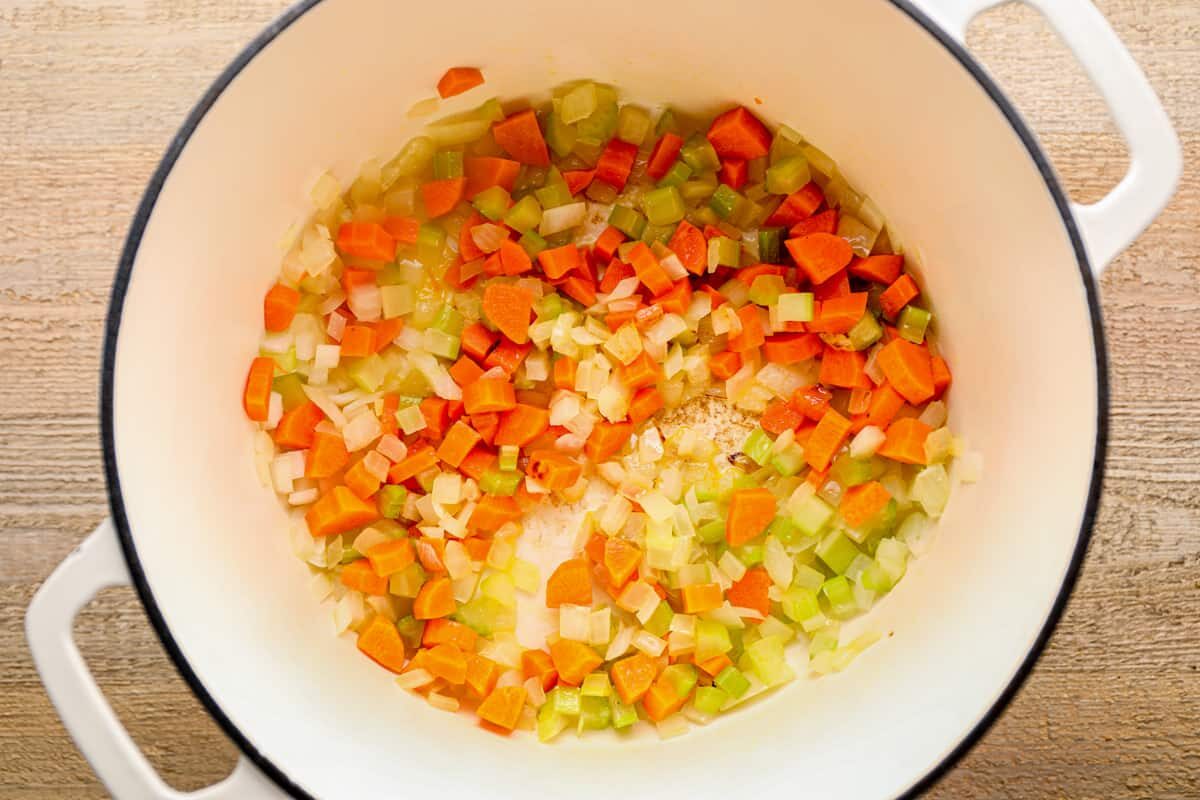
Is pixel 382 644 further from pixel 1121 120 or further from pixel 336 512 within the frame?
pixel 1121 120

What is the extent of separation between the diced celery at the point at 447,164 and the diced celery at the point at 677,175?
343 mm

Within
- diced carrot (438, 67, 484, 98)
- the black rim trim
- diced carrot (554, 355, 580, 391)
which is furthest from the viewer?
diced carrot (554, 355, 580, 391)

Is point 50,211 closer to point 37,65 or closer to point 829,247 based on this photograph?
point 37,65

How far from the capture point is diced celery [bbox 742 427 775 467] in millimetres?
1581

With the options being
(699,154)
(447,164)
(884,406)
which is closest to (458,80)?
(447,164)

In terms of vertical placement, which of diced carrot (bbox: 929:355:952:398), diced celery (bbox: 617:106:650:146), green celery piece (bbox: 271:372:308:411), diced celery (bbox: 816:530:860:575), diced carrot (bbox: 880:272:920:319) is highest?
diced celery (bbox: 617:106:650:146)

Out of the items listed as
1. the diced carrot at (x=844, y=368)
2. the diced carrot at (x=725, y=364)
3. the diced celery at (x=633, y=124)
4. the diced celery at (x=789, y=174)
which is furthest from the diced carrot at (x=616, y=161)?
the diced carrot at (x=844, y=368)

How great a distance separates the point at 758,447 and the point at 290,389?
0.77 metres

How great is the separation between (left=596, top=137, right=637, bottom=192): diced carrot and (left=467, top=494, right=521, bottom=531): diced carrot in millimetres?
568

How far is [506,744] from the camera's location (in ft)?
4.96

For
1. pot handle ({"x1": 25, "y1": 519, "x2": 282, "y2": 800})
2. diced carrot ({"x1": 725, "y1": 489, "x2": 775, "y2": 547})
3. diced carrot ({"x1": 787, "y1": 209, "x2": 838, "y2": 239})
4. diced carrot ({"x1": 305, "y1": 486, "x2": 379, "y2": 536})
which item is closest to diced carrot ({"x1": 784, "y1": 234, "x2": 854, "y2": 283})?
diced carrot ({"x1": 787, "y1": 209, "x2": 838, "y2": 239})

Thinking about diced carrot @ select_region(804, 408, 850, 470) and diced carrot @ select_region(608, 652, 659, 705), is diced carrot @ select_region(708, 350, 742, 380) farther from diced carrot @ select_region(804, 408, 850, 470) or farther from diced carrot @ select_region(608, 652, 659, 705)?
diced carrot @ select_region(608, 652, 659, 705)

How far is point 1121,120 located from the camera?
1195 millimetres

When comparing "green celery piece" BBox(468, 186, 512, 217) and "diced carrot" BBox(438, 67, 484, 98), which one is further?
"green celery piece" BBox(468, 186, 512, 217)
